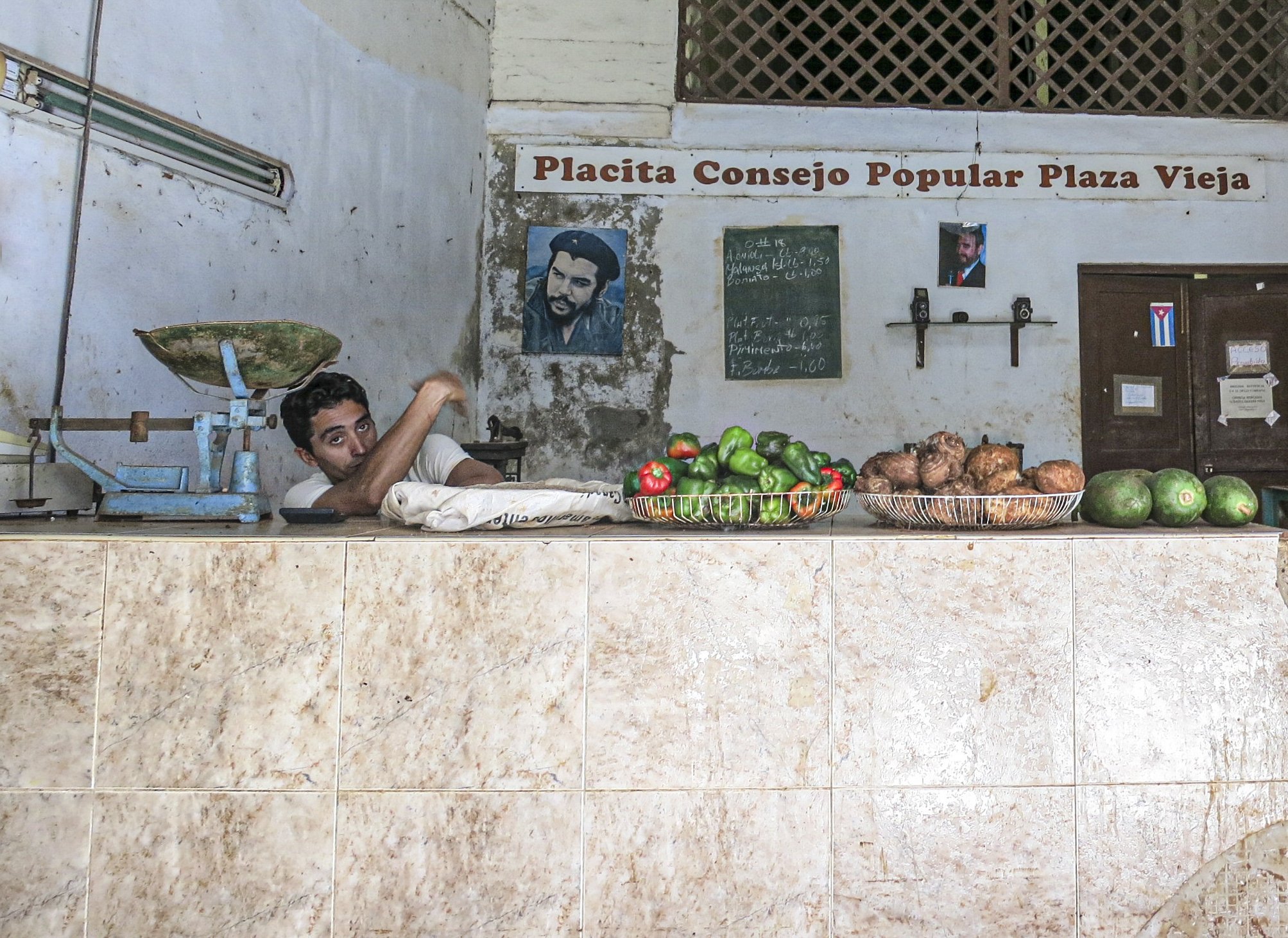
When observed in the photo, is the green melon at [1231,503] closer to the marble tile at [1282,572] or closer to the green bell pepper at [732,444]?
the marble tile at [1282,572]

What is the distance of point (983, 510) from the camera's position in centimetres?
190

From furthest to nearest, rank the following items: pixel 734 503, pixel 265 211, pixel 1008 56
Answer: pixel 1008 56 → pixel 265 211 → pixel 734 503

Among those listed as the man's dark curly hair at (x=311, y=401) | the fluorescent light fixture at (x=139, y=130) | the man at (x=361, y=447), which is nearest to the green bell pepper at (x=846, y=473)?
the man at (x=361, y=447)

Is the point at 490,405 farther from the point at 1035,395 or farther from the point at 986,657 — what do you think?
the point at 986,657

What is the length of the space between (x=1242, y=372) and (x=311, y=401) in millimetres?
4564

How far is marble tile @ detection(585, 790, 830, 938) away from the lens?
1.74 m

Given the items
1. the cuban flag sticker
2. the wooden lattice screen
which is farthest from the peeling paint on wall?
the cuban flag sticker

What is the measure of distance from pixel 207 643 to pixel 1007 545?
5.02 ft

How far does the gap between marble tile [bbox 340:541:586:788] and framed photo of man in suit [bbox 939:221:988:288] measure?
3647 millimetres

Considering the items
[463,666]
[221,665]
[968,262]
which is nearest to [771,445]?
[463,666]

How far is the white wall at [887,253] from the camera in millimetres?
4809

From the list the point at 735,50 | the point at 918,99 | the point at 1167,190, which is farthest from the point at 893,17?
the point at 1167,190

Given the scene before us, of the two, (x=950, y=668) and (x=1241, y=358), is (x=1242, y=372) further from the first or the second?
(x=950, y=668)

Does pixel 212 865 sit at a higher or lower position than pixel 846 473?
lower
